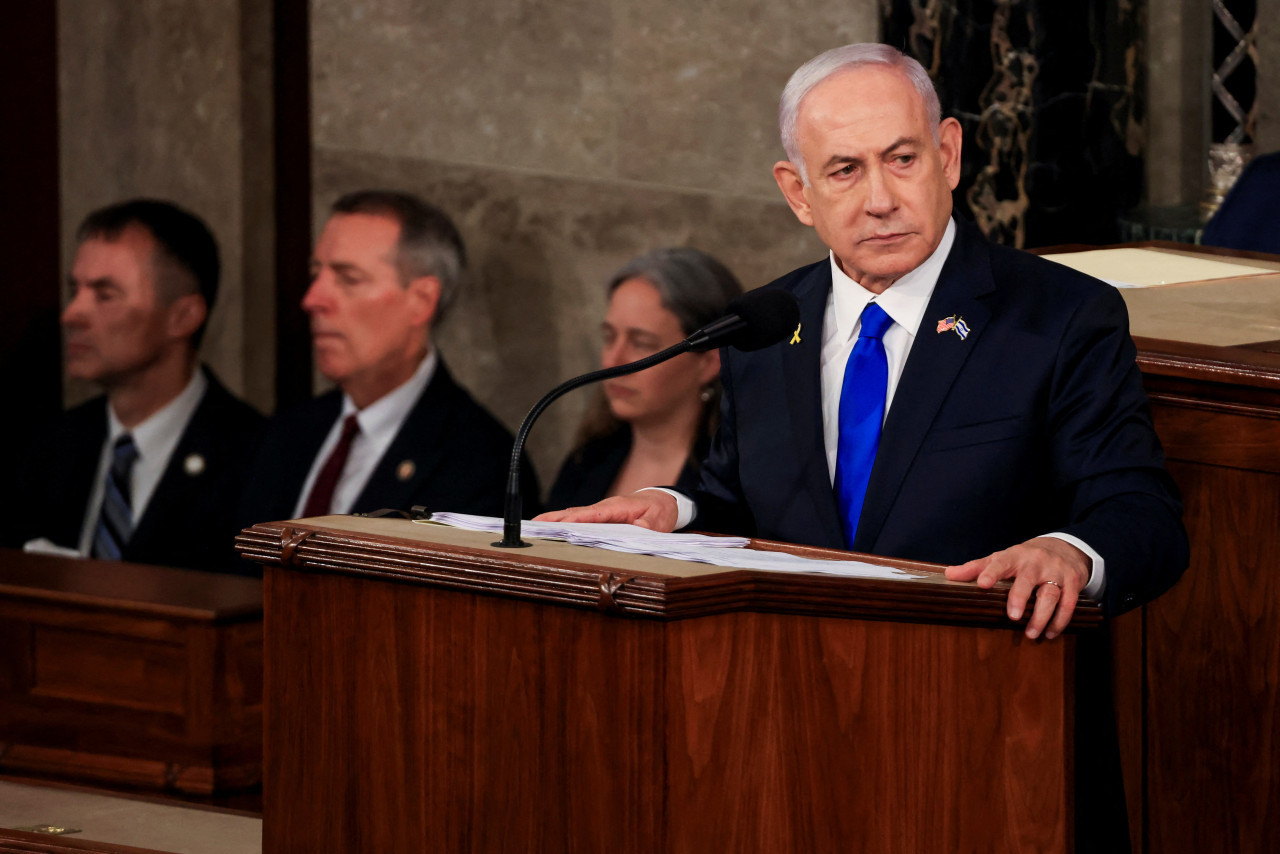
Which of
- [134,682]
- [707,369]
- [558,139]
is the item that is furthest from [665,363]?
[134,682]

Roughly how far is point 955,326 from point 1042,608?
55cm

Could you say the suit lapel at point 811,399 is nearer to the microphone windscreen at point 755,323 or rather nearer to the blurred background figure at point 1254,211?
the microphone windscreen at point 755,323

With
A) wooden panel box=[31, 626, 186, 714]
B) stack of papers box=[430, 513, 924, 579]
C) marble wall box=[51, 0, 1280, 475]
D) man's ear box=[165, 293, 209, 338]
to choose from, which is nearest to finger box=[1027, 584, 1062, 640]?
stack of papers box=[430, 513, 924, 579]

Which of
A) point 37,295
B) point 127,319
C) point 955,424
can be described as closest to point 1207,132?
point 955,424

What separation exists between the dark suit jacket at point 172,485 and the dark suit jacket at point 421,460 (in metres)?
0.16

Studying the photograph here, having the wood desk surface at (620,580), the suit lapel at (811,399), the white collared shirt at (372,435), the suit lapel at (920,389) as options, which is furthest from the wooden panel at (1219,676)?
the white collared shirt at (372,435)

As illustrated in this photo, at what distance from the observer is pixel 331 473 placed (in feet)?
16.6

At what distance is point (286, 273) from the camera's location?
641 cm

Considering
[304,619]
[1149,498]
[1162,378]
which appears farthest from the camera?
[1162,378]

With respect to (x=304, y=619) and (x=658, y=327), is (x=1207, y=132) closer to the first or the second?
(x=658, y=327)

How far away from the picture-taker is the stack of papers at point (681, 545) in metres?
1.92

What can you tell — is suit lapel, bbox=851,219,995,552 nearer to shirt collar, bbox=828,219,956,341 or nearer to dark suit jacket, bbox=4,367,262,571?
shirt collar, bbox=828,219,956,341

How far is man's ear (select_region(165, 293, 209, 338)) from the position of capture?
569cm

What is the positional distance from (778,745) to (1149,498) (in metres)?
0.59
